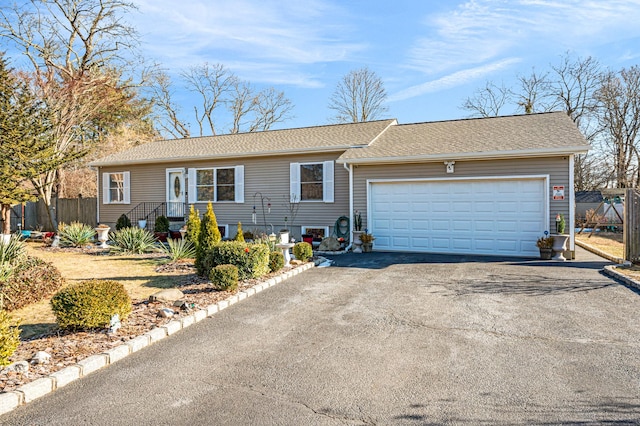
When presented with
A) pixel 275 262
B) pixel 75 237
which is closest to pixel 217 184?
pixel 75 237

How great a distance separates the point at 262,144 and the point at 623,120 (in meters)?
23.3

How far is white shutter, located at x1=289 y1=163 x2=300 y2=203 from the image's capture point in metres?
13.7

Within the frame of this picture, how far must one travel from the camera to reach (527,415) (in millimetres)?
A: 2850

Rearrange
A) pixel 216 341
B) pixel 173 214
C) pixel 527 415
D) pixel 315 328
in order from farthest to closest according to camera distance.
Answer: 1. pixel 173 214
2. pixel 315 328
3. pixel 216 341
4. pixel 527 415

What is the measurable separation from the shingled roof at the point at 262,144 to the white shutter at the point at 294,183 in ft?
1.82

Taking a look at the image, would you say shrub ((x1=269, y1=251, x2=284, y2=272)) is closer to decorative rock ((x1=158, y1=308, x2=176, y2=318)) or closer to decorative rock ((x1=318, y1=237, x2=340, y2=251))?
decorative rock ((x1=158, y1=308, x2=176, y2=318))

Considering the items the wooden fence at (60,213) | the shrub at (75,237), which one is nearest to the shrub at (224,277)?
the shrub at (75,237)

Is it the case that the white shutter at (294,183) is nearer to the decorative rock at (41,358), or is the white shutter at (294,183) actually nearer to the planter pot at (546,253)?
the planter pot at (546,253)

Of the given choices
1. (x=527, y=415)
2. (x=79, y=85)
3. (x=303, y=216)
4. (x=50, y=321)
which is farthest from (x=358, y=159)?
(x=79, y=85)

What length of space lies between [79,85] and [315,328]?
17.8m

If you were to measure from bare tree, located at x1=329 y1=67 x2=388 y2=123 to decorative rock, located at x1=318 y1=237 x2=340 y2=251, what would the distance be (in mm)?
18456

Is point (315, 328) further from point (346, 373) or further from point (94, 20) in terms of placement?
point (94, 20)

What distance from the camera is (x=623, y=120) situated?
24969 mm

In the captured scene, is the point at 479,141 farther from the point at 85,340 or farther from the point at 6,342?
the point at 6,342
